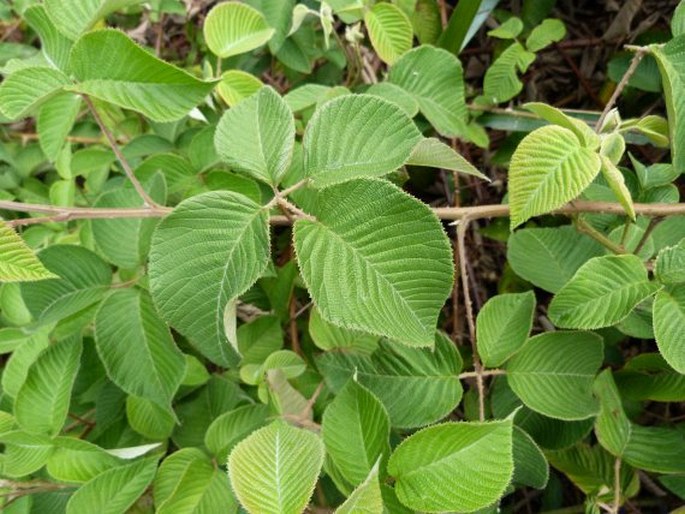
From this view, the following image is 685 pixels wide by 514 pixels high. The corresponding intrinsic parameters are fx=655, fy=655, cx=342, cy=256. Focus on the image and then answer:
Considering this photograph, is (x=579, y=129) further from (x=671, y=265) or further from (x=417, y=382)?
(x=417, y=382)

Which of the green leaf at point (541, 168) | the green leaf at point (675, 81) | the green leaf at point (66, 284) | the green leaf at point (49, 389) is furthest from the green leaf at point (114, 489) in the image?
the green leaf at point (675, 81)

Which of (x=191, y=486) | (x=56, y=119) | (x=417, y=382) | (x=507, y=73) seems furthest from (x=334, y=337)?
(x=507, y=73)

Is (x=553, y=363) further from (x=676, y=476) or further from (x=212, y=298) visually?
(x=212, y=298)

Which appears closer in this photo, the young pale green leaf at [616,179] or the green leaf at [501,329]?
the young pale green leaf at [616,179]

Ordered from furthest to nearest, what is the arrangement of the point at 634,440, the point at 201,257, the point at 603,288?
1. the point at 634,440
2. the point at 603,288
3. the point at 201,257

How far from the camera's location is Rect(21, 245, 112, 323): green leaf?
0.92m

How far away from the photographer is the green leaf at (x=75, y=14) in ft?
2.43

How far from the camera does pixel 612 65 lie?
1288mm

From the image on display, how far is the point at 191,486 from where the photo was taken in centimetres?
85

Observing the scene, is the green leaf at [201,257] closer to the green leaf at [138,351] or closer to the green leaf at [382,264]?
the green leaf at [382,264]

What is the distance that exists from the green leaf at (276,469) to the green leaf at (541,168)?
32 cm

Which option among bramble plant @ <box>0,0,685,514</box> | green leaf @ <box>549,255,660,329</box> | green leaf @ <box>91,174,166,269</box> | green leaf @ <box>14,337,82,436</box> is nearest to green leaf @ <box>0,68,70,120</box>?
bramble plant @ <box>0,0,685,514</box>

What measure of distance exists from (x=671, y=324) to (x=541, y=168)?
0.80ft

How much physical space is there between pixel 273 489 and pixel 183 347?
56 cm
